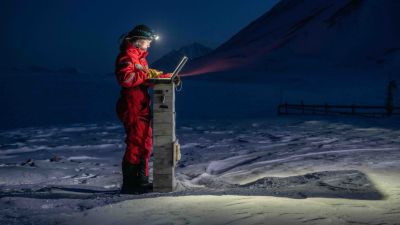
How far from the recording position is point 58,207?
4.36 metres

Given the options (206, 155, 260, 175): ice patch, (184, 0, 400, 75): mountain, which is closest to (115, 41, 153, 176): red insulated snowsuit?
(206, 155, 260, 175): ice patch

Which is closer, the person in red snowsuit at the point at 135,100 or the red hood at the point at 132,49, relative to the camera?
the person in red snowsuit at the point at 135,100

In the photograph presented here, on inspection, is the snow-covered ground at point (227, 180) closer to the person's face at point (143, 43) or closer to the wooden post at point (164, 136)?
the wooden post at point (164, 136)

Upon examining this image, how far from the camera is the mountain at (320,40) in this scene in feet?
256

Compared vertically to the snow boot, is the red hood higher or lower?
higher

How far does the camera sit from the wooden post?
5.07 metres

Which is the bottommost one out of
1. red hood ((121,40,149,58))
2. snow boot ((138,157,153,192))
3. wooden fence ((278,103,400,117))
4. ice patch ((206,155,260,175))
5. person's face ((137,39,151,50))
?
ice patch ((206,155,260,175))

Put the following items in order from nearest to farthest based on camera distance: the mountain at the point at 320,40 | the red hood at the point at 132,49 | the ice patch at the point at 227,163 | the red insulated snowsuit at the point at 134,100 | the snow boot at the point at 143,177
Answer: the red insulated snowsuit at the point at 134,100
the red hood at the point at 132,49
the snow boot at the point at 143,177
the ice patch at the point at 227,163
the mountain at the point at 320,40

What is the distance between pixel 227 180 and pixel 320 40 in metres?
94.0

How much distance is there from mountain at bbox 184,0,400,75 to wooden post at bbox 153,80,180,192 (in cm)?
6445

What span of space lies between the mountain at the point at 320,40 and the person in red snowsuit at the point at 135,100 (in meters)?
64.5

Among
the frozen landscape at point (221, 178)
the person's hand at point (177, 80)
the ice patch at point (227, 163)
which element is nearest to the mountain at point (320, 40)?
the frozen landscape at point (221, 178)

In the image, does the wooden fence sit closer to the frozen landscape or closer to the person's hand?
the frozen landscape

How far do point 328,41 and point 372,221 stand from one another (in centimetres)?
9573
